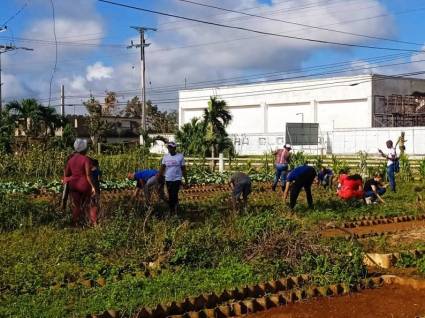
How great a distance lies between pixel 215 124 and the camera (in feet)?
111

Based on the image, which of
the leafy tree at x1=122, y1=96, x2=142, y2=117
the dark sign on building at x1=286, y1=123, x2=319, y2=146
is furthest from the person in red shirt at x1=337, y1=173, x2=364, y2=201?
the leafy tree at x1=122, y1=96, x2=142, y2=117

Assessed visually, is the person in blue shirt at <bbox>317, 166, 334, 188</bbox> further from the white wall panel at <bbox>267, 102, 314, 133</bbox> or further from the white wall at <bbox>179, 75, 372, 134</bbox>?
the white wall panel at <bbox>267, 102, 314, 133</bbox>

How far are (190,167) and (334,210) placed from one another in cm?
1215

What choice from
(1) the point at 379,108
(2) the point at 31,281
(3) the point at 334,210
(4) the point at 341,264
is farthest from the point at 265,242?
(1) the point at 379,108

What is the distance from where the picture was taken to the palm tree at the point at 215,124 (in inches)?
1294

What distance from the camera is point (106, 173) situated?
2367cm

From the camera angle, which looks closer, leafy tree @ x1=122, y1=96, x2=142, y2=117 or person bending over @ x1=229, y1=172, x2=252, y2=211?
person bending over @ x1=229, y1=172, x2=252, y2=211

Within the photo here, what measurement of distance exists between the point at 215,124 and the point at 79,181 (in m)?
24.0

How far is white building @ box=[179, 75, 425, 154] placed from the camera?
44.7 metres

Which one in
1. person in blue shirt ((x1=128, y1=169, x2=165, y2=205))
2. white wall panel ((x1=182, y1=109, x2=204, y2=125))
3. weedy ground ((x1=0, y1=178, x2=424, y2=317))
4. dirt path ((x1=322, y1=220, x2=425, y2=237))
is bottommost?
dirt path ((x1=322, y1=220, x2=425, y2=237))

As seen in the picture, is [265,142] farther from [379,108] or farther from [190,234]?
[190,234]

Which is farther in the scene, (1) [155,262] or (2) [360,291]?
(1) [155,262]

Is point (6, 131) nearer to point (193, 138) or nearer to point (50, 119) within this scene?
point (50, 119)

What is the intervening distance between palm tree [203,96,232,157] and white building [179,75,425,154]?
8.14 meters
